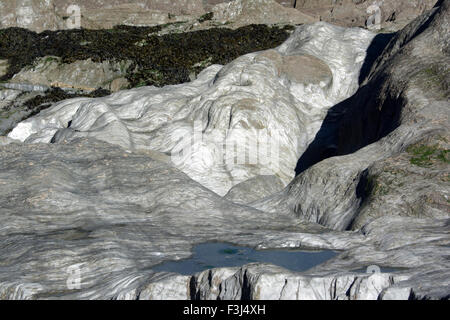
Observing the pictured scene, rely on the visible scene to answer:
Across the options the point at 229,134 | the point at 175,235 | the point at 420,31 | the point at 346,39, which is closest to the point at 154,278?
the point at 175,235

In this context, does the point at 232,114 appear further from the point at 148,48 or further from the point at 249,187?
the point at 148,48

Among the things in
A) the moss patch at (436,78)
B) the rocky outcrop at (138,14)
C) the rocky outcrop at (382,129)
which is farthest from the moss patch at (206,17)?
the moss patch at (436,78)

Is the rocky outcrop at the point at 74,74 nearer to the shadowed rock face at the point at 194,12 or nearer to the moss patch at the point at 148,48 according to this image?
the moss patch at the point at 148,48

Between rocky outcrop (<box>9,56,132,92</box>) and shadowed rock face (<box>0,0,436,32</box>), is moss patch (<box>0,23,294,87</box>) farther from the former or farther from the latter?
shadowed rock face (<box>0,0,436,32</box>)

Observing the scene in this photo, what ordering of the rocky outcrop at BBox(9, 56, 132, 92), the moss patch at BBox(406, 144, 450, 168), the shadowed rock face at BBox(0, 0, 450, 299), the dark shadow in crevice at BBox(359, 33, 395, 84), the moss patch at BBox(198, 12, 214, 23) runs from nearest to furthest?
1. the shadowed rock face at BBox(0, 0, 450, 299)
2. the moss patch at BBox(406, 144, 450, 168)
3. the dark shadow in crevice at BBox(359, 33, 395, 84)
4. the rocky outcrop at BBox(9, 56, 132, 92)
5. the moss patch at BBox(198, 12, 214, 23)

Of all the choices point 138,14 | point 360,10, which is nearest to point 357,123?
point 360,10

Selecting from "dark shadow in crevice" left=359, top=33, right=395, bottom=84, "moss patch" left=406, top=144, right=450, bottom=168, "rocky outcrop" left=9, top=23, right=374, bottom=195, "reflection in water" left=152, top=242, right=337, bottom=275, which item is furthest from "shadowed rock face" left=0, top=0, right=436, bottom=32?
"reflection in water" left=152, top=242, right=337, bottom=275
